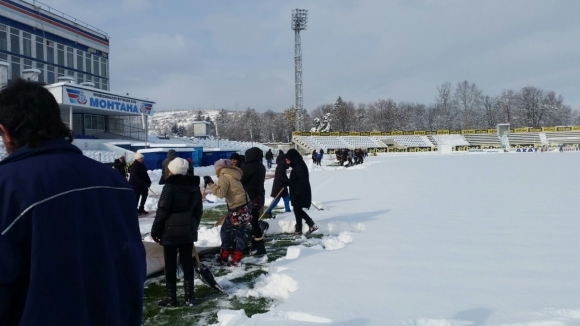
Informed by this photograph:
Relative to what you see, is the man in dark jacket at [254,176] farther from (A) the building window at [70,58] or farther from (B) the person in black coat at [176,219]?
(A) the building window at [70,58]

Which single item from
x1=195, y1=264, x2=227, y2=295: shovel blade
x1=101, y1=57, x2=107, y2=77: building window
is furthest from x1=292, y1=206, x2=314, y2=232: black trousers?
x1=101, y1=57, x2=107, y2=77: building window

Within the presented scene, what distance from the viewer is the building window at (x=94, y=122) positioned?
37.4m

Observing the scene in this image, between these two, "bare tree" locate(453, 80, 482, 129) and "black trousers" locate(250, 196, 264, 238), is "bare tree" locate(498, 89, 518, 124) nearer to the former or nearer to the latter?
"bare tree" locate(453, 80, 482, 129)

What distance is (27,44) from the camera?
Answer: 35.6m

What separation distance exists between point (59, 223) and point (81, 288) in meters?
0.24

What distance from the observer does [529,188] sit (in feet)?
46.4

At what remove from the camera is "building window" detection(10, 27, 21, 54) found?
3406 centimetres

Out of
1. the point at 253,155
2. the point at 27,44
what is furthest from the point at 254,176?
the point at 27,44

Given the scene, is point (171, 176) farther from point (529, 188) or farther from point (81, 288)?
point (529, 188)

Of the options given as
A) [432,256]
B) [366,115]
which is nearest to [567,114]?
[366,115]

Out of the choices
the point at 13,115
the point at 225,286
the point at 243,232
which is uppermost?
the point at 13,115

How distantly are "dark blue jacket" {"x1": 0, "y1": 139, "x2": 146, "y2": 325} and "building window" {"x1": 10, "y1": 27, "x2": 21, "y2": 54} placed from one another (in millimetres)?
39666

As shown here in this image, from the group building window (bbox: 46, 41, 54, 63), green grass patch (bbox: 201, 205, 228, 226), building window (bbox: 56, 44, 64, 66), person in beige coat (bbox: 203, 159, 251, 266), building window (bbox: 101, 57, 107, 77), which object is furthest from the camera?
building window (bbox: 101, 57, 107, 77)

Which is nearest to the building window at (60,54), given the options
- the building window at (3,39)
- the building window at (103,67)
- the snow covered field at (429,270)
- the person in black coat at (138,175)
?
the building window at (3,39)
